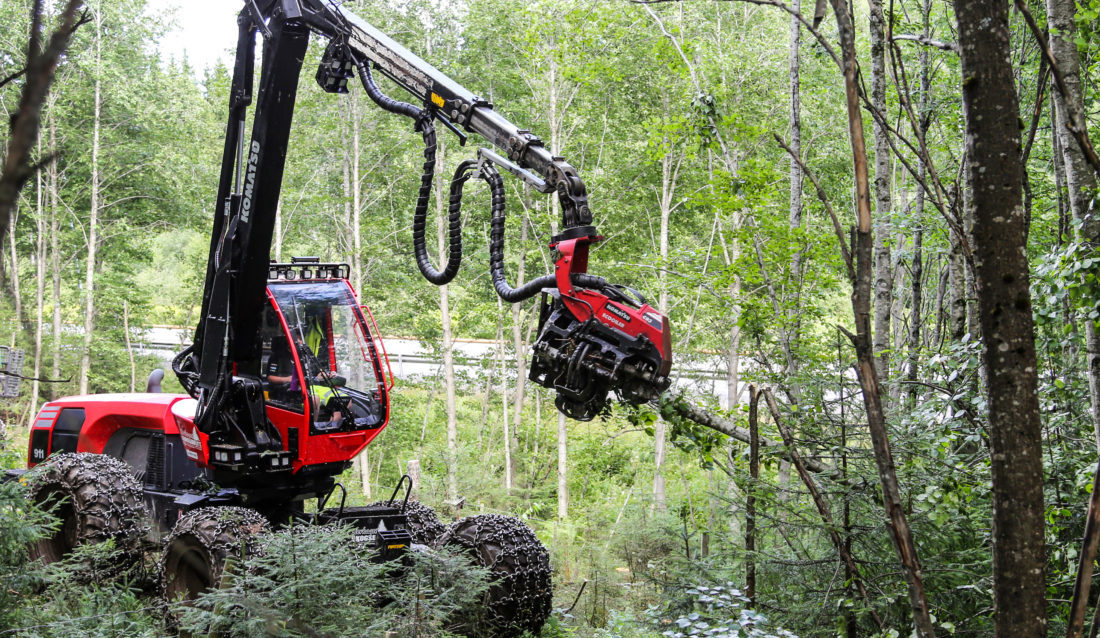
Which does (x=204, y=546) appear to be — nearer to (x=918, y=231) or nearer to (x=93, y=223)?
(x=918, y=231)

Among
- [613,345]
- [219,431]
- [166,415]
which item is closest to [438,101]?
[613,345]

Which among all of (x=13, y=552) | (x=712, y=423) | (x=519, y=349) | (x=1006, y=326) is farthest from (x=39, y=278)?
Result: (x=1006, y=326)

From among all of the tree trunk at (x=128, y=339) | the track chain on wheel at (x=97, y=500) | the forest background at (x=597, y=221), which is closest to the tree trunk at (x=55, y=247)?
the forest background at (x=597, y=221)

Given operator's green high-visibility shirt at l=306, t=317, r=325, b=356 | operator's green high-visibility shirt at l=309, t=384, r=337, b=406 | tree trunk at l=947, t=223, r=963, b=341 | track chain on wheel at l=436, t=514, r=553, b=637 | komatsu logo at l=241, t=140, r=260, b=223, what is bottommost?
track chain on wheel at l=436, t=514, r=553, b=637

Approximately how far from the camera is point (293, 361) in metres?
6.20

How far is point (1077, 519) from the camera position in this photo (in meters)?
4.25

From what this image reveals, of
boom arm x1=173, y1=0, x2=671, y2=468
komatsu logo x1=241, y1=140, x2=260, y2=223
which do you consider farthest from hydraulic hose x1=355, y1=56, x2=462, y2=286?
komatsu logo x1=241, y1=140, x2=260, y2=223

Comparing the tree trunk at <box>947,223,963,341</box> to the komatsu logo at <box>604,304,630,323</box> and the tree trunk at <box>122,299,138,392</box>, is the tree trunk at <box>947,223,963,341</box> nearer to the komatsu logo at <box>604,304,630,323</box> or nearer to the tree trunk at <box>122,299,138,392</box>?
the komatsu logo at <box>604,304,630,323</box>

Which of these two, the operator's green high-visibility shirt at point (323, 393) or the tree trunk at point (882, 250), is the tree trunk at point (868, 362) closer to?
the tree trunk at point (882, 250)

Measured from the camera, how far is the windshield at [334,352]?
20.2ft

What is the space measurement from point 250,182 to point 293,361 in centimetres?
134

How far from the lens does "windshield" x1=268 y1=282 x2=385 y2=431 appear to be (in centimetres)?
616

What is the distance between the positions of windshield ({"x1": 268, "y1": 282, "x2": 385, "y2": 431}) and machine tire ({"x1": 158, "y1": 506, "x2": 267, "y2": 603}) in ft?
2.86

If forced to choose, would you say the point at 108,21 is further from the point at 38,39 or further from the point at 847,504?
the point at 38,39
